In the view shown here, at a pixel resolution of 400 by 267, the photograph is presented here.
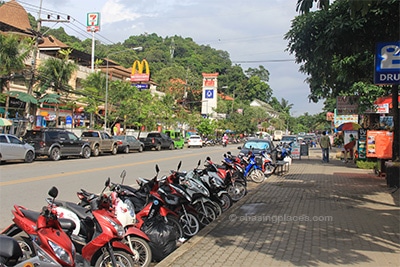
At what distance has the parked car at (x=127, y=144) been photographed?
3130 centimetres

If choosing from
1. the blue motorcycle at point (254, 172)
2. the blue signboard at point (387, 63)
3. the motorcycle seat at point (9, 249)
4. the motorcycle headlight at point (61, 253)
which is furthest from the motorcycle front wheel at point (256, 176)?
the motorcycle seat at point (9, 249)

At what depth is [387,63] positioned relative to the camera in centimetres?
931

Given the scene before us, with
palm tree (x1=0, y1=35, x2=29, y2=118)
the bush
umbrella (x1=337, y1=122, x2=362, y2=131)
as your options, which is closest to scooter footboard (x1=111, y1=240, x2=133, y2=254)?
the bush

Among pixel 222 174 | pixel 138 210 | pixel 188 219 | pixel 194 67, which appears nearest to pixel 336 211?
pixel 222 174

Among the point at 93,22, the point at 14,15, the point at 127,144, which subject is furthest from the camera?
the point at 93,22

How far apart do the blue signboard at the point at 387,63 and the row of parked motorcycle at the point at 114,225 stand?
483 cm

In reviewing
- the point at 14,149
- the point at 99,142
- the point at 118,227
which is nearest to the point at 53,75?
the point at 99,142

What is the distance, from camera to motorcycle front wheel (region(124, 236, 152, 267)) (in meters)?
5.26

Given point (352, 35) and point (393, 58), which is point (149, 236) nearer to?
point (393, 58)

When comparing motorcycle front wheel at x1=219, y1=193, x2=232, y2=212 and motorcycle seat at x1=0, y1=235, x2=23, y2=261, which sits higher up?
motorcycle seat at x1=0, y1=235, x2=23, y2=261

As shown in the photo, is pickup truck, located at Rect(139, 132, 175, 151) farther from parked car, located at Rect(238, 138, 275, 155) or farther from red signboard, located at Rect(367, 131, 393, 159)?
red signboard, located at Rect(367, 131, 393, 159)

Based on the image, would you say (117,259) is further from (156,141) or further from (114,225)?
(156,141)

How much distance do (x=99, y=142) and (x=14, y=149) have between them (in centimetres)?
858

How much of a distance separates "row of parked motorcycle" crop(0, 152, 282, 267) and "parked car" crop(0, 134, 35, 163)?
13.8m
